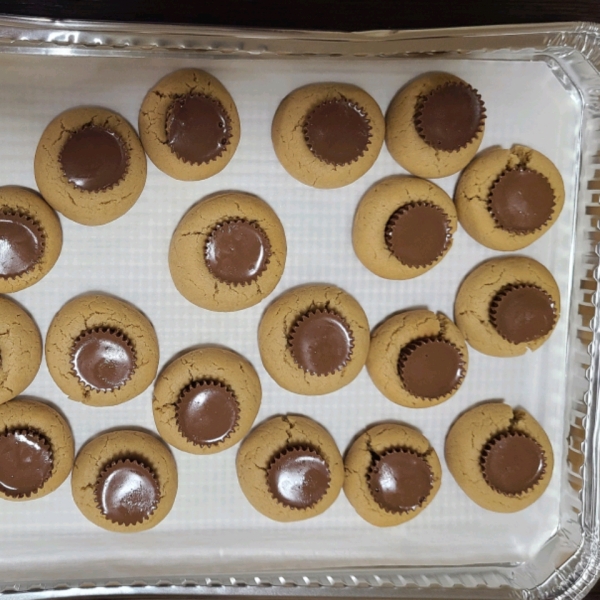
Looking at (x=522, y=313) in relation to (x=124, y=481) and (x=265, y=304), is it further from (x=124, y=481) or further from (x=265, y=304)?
(x=124, y=481)

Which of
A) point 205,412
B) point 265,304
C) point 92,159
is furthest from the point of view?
point 265,304

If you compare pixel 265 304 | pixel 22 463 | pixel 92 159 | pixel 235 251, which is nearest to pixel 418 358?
pixel 265 304

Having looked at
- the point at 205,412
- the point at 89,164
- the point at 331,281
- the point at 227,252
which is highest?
the point at 89,164

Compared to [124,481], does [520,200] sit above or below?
above

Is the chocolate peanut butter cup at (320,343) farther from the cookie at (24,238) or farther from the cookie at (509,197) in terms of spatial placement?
the cookie at (24,238)

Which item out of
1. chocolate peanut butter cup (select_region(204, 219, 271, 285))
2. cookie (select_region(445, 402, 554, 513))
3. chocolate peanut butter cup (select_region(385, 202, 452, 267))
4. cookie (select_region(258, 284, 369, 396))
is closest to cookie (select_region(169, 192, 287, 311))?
chocolate peanut butter cup (select_region(204, 219, 271, 285))

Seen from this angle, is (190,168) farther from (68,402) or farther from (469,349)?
(469,349)

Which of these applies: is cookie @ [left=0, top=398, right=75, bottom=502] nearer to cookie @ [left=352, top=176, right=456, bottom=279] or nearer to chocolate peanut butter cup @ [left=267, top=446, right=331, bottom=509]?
chocolate peanut butter cup @ [left=267, top=446, right=331, bottom=509]

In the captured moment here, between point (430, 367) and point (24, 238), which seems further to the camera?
point (430, 367)
